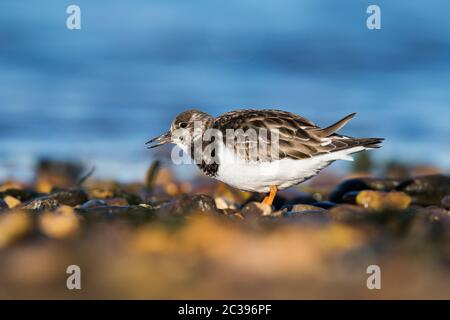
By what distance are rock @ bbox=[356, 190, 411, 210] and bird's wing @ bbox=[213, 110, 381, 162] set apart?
0.79 m

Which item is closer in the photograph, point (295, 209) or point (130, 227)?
point (130, 227)

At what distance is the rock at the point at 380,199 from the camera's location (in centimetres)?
685

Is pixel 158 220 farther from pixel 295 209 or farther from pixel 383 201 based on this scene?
pixel 383 201

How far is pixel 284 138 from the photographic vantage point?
632 cm

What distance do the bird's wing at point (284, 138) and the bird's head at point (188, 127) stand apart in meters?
0.36

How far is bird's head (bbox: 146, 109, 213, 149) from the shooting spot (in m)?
6.97

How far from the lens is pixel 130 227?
14.2ft

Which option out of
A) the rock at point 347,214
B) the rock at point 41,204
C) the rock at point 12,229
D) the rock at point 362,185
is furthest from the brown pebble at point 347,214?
the rock at point 362,185

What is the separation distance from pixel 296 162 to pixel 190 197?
119 cm

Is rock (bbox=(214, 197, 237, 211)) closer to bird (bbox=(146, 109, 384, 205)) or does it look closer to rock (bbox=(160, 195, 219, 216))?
bird (bbox=(146, 109, 384, 205))

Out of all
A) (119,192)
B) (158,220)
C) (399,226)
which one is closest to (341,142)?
(399,226)

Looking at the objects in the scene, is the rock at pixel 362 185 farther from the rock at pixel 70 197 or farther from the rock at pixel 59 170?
the rock at pixel 59 170

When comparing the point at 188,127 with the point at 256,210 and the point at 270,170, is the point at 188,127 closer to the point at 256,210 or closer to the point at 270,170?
the point at 270,170

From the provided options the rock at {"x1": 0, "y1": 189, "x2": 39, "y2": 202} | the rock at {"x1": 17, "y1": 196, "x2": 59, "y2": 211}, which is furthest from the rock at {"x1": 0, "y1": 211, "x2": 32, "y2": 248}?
the rock at {"x1": 0, "y1": 189, "x2": 39, "y2": 202}
